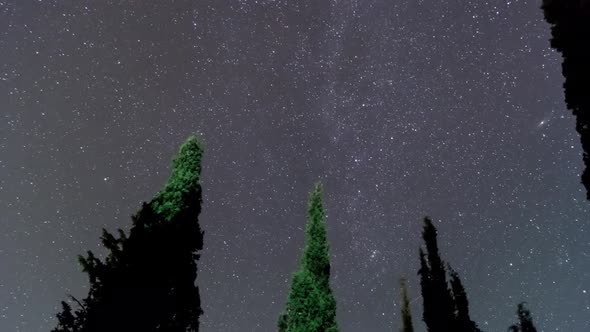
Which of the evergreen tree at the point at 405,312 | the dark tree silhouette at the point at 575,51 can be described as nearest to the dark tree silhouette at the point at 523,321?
the evergreen tree at the point at 405,312

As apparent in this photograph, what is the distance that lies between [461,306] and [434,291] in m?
1.22

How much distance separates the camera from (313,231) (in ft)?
60.5

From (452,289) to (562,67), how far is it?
42.9ft

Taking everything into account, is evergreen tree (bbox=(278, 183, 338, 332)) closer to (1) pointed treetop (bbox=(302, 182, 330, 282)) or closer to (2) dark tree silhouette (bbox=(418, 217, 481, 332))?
(1) pointed treetop (bbox=(302, 182, 330, 282))

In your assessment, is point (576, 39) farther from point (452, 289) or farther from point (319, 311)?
point (452, 289)

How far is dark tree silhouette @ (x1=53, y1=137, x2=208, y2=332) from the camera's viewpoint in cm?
995

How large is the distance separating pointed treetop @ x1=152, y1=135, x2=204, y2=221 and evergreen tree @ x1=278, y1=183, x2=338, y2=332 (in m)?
6.71

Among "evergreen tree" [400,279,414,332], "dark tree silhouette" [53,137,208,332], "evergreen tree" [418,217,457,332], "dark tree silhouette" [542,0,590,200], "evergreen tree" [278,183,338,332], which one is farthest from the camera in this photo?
"evergreen tree" [400,279,414,332]

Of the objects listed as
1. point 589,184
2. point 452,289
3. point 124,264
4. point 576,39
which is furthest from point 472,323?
point 124,264

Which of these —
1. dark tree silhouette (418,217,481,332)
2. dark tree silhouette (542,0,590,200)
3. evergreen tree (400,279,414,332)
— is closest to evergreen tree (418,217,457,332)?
dark tree silhouette (418,217,481,332)

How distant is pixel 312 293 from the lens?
16688mm

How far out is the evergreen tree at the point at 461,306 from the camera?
64.0 ft

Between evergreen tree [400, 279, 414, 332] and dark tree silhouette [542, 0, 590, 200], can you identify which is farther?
evergreen tree [400, 279, 414, 332]

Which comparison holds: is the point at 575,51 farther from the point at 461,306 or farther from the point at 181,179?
the point at 461,306
